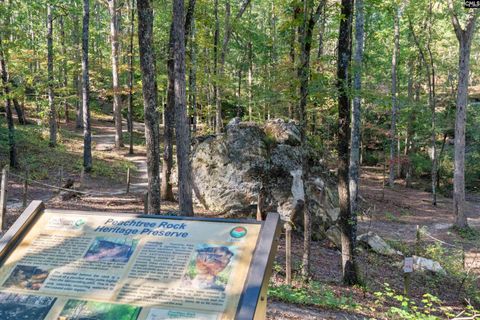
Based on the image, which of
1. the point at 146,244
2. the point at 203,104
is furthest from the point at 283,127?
the point at 203,104

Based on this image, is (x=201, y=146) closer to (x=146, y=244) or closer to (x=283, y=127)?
(x=283, y=127)

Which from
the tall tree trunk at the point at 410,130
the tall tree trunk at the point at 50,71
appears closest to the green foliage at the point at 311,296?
the tall tree trunk at the point at 50,71

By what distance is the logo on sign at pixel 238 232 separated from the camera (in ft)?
10.4

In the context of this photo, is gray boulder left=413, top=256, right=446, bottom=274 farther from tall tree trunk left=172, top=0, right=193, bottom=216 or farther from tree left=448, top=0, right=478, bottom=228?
tall tree trunk left=172, top=0, right=193, bottom=216

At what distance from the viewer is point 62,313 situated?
→ 9.14 feet

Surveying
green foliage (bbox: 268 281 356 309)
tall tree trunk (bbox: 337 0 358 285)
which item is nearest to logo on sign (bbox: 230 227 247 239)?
green foliage (bbox: 268 281 356 309)

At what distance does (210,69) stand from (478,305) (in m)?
18.9

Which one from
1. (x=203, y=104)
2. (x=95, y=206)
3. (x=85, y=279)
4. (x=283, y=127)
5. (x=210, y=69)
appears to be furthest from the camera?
(x=203, y=104)

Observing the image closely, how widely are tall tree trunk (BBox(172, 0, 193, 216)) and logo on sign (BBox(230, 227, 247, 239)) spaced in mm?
6028

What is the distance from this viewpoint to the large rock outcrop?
12.1 meters

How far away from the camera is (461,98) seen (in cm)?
1556

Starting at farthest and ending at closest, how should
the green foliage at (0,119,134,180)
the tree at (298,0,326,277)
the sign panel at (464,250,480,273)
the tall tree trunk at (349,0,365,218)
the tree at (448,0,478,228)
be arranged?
the green foliage at (0,119,134,180), the tree at (448,0,478,228), the sign panel at (464,250,480,273), the tall tree trunk at (349,0,365,218), the tree at (298,0,326,277)

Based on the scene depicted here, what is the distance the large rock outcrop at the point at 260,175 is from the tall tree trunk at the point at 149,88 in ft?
11.5

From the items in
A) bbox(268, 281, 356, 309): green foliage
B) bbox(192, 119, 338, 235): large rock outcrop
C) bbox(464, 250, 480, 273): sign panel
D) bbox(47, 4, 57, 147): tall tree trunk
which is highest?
bbox(47, 4, 57, 147): tall tree trunk
